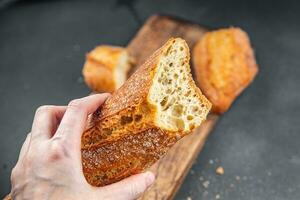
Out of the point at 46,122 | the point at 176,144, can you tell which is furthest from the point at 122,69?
the point at 46,122

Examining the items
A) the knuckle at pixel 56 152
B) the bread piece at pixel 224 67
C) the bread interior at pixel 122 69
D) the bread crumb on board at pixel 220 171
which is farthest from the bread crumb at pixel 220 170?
the knuckle at pixel 56 152

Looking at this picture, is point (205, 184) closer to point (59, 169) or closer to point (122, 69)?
point (122, 69)

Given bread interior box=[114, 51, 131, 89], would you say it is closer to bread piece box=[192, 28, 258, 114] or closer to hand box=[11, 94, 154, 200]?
bread piece box=[192, 28, 258, 114]

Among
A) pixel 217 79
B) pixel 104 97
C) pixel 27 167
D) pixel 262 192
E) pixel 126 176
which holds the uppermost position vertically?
pixel 27 167

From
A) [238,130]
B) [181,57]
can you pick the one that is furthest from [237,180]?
[181,57]

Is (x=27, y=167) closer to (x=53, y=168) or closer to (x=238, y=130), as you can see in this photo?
(x=53, y=168)

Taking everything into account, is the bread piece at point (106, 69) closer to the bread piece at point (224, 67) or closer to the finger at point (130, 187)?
the bread piece at point (224, 67)
